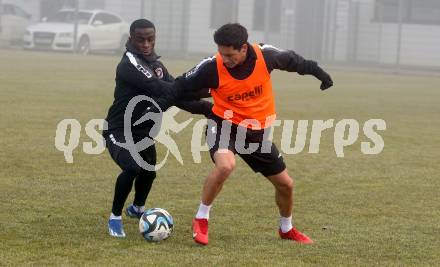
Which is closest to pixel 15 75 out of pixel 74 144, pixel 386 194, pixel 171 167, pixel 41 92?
pixel 41 92

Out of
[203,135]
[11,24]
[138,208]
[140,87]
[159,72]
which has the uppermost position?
[159,72]

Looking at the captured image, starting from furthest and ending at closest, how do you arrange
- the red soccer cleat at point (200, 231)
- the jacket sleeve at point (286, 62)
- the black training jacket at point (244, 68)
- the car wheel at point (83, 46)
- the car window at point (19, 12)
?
the car window at point (19, 12), the car wheel at point (83, 46), the jacket sleeve at point (286, 62), the black training jacket at point (244, 68), the red soccer cleat at point (200, 231)

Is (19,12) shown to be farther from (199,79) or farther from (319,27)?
(199,79)

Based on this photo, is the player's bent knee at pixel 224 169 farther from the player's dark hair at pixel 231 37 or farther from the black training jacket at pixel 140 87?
the player's dark hair at pixel 231 37

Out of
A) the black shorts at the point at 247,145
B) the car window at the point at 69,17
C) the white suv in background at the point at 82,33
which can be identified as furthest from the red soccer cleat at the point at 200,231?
the car window at the point at 69,17

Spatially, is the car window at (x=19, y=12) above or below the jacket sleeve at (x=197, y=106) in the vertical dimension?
below

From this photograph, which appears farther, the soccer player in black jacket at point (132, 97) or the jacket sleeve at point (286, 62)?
the soccer player in black jacket at point (132, 97)

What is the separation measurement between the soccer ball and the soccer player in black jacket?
224mm

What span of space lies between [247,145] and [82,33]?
3208 centimetres

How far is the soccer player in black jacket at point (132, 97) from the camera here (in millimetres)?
7828

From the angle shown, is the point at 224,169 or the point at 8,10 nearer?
the point at 224,169

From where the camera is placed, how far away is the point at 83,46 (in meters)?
39.5

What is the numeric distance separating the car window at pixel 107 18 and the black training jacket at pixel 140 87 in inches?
1259

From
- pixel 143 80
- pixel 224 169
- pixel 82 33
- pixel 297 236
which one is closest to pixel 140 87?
pixel 143 80
